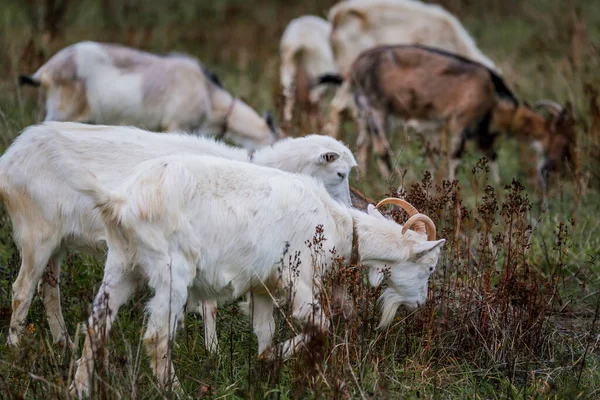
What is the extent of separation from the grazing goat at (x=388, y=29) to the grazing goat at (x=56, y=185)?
631 centimetres

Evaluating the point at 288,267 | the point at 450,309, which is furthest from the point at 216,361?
the point at 450,309

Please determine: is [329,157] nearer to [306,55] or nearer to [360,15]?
[360,15]

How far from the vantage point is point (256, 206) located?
14.1 ft

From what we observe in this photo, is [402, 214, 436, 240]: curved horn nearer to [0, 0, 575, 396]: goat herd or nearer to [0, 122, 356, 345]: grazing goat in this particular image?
[0, 0, 575, 396]: goat herd

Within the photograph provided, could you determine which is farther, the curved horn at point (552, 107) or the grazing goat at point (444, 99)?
the curved horn at point (552, 107)

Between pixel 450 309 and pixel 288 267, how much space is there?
1173mm

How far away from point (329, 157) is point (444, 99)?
4040 mm

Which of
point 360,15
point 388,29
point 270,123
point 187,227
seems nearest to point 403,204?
point 187,227

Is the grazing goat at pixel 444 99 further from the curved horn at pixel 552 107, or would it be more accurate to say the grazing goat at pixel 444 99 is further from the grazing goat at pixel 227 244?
the grazing goat at pixel 227 244

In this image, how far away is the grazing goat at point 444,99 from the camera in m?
9.16

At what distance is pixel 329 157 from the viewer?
5.47 m

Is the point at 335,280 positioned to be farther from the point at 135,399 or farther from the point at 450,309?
the point at 135,399

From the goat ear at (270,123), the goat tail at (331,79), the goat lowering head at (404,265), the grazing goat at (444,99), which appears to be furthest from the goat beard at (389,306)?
the goat tail at (331,79)

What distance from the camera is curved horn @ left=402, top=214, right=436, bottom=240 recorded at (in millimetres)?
4543
